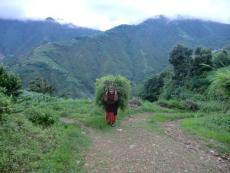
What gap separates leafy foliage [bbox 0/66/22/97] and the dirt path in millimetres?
Result: 7147

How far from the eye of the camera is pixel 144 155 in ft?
39.3

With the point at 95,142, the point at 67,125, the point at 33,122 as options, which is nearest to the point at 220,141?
the point at 95,142

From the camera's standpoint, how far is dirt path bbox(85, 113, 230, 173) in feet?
35.4

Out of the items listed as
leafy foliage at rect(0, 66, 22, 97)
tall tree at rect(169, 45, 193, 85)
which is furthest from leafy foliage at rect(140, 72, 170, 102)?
leafy foliage at rect(0, 66, 22, 97)

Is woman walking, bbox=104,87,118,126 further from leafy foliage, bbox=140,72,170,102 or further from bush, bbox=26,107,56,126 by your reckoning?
leafy foliage, bbox=140,72,170,102

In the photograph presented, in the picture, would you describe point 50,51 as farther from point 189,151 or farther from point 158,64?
point 189,151

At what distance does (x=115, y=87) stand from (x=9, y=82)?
6.40m

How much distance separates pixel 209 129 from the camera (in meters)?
17.7

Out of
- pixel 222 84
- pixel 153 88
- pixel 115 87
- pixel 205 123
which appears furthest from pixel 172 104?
pixel 153 88

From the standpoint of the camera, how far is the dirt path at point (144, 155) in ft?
35.4

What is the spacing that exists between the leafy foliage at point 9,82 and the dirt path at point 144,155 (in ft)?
23.4

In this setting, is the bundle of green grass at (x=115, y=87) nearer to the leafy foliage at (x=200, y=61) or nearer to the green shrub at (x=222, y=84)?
the green shrub at (x=222, y=84)

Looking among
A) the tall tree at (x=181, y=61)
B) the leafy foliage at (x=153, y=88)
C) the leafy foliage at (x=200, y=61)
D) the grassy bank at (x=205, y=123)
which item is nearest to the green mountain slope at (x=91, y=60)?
the leafy foliage at (x=153, y=88)

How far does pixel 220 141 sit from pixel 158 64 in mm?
160251
